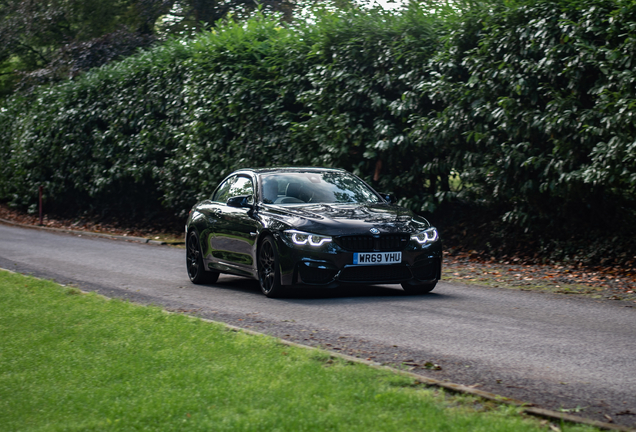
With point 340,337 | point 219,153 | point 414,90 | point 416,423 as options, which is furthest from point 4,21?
point 416,423

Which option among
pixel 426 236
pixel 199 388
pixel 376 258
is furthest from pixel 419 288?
pixel 199 388

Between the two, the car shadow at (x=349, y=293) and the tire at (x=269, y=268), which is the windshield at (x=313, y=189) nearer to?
the tire at (x=269, y=268)

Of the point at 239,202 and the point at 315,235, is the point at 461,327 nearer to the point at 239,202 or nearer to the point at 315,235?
the point at 315,235

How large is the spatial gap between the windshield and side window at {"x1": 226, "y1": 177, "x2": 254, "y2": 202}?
8.6 inches

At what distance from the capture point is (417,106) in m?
15.0

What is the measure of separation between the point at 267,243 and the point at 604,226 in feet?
20.4

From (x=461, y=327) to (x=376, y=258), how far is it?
6.40 ft

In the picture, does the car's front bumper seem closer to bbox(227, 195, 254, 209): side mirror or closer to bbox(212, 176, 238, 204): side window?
bbox(227, 195, 254, 209): side mirror

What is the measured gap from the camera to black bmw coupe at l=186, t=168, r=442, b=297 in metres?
9.53

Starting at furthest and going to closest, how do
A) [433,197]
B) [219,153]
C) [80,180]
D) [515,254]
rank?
1. [80,180]
2. [219,153]
3. [433,197]
4. [515,254]

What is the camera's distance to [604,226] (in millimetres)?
13328

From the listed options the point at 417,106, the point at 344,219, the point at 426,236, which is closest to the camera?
the point at 344,219

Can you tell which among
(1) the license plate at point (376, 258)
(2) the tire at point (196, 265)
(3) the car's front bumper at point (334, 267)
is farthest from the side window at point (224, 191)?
(1) the license plate at point (376, 258)

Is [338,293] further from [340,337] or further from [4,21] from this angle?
[4,21]
